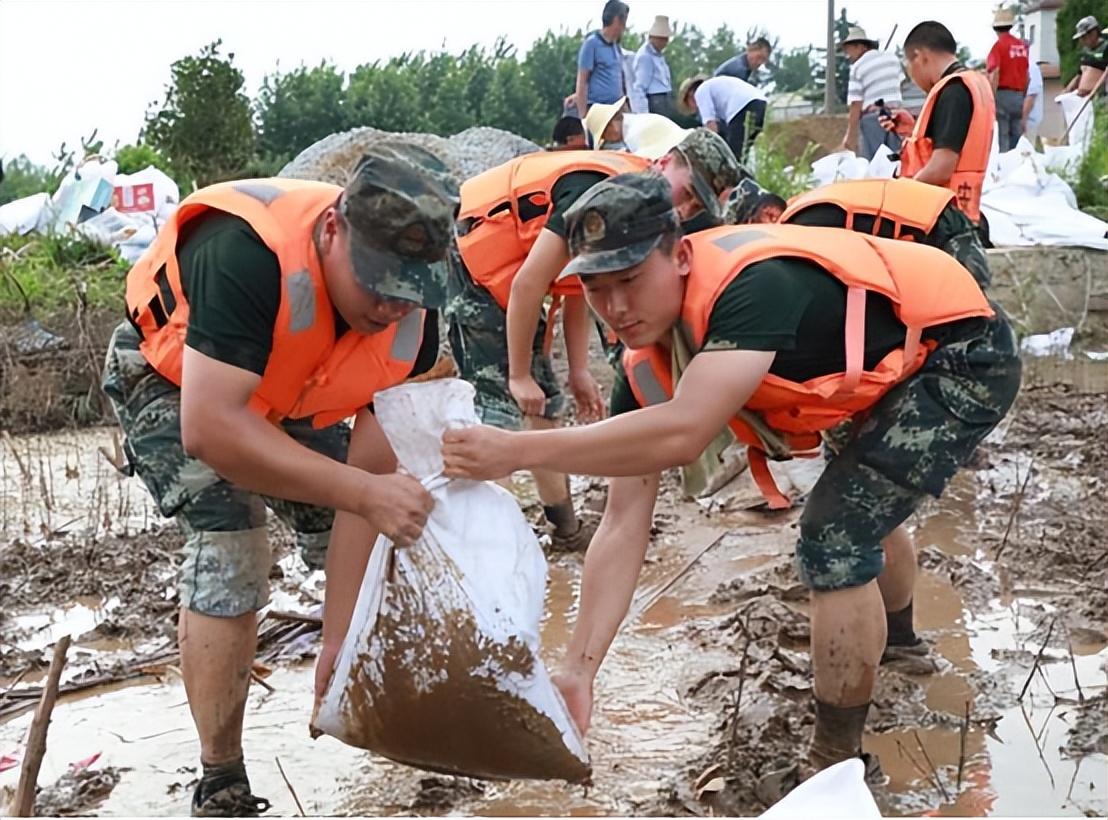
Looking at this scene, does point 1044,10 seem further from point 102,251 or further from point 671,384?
point 671,384

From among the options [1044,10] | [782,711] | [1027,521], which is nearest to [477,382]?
[782,711]

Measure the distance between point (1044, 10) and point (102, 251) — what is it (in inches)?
956

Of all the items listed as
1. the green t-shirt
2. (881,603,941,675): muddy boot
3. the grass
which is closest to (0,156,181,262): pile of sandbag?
the grass

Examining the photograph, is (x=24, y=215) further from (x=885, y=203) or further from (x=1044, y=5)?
(x=1044, y=5)

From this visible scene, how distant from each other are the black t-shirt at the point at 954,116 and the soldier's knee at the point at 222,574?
3.46 metres

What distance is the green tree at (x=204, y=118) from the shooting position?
56.1ft

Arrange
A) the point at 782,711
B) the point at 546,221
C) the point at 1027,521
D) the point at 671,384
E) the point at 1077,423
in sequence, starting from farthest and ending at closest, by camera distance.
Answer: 1. the point at 1077,423
2. the point at 1027,521
3. the point at 546,221
4. the point at 782,711
5. the point at 671,384

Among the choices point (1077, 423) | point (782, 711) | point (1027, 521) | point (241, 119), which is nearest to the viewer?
point (782, 711)

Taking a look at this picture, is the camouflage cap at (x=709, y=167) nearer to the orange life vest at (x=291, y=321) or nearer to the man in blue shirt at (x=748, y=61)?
the orange life vest at (x=291, y=321)

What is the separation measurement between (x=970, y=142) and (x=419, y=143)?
22.9 ft

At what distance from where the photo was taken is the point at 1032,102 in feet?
41.7

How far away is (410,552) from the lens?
2805 millimetres

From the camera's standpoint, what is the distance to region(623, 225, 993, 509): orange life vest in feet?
9.62

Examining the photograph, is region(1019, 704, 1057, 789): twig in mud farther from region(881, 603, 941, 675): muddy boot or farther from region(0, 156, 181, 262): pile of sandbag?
region(0, 156, 181, 262): pile of sandbag
